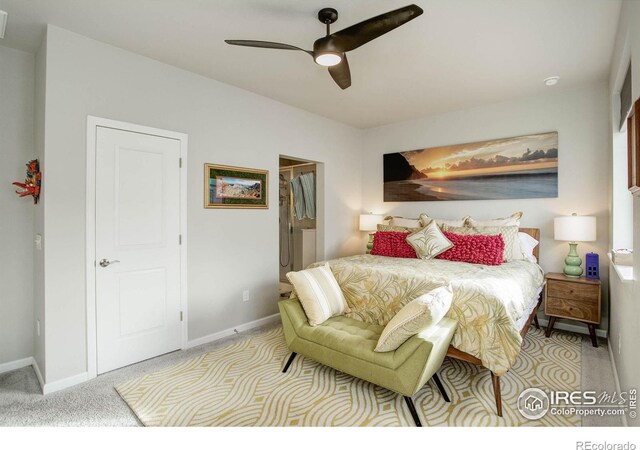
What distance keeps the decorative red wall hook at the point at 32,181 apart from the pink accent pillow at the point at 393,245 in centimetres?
→ 329

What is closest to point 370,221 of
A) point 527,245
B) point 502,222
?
point 502,222

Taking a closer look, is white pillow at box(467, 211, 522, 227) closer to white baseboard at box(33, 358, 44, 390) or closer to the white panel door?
the white panel door

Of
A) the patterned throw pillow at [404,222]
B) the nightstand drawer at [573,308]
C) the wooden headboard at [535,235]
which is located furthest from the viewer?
the patterned throw pillow at [404,222]

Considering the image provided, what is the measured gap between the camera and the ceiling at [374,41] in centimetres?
219

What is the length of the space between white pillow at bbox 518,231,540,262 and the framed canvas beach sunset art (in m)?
0.53

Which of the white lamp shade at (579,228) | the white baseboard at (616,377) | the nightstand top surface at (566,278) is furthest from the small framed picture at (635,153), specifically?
the nightstand top surface at (566,278)

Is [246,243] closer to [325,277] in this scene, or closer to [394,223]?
[325,277]

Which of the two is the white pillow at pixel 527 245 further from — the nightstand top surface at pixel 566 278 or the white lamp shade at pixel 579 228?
the white lamp shade at pixel 579 228

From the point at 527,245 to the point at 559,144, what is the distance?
1.18 meters

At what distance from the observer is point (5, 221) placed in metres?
2.70

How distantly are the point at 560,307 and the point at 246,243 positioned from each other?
3.31 m

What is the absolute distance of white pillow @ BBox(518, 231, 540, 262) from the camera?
351 cm

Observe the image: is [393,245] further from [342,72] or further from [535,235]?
[342,72]

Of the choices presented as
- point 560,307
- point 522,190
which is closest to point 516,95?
point 522,190
